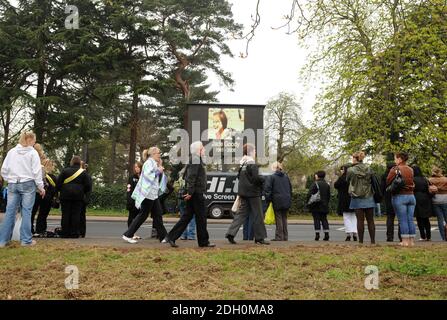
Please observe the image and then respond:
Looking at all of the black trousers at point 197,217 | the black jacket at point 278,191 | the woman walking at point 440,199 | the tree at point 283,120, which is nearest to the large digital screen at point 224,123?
the woman walking at point 440,199

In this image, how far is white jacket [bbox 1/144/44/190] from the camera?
26.8ft

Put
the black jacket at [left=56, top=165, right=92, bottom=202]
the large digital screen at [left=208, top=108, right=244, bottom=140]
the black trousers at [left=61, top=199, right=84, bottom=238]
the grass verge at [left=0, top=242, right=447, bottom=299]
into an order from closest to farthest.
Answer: the grass verge at [left=0, top=242, right=447, bottom=299]
the black jacket at [left=56, top=165, right=92, bottom=202]
the black trousers at [left=61, top=199, right=84, bottom=238]
the large digital screen at [left=208, top=108, right=244, bottom=140]

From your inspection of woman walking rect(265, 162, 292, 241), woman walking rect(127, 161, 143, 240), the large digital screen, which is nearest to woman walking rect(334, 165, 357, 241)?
woman walking rect(265, 162, 292, 241)

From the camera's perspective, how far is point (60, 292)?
515 centimetres

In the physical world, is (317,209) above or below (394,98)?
below

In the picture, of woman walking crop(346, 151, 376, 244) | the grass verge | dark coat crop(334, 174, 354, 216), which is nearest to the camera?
the grass verge

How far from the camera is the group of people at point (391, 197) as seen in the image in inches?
372

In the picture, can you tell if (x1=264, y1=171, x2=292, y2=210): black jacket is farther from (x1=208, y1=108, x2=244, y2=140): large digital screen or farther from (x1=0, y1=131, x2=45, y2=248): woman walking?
(x1=208, y1=108, x2=244, y2=140): large digital screen

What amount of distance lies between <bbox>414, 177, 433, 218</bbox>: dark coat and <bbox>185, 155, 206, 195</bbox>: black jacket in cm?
578

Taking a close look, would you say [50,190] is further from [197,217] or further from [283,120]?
[283,120]
